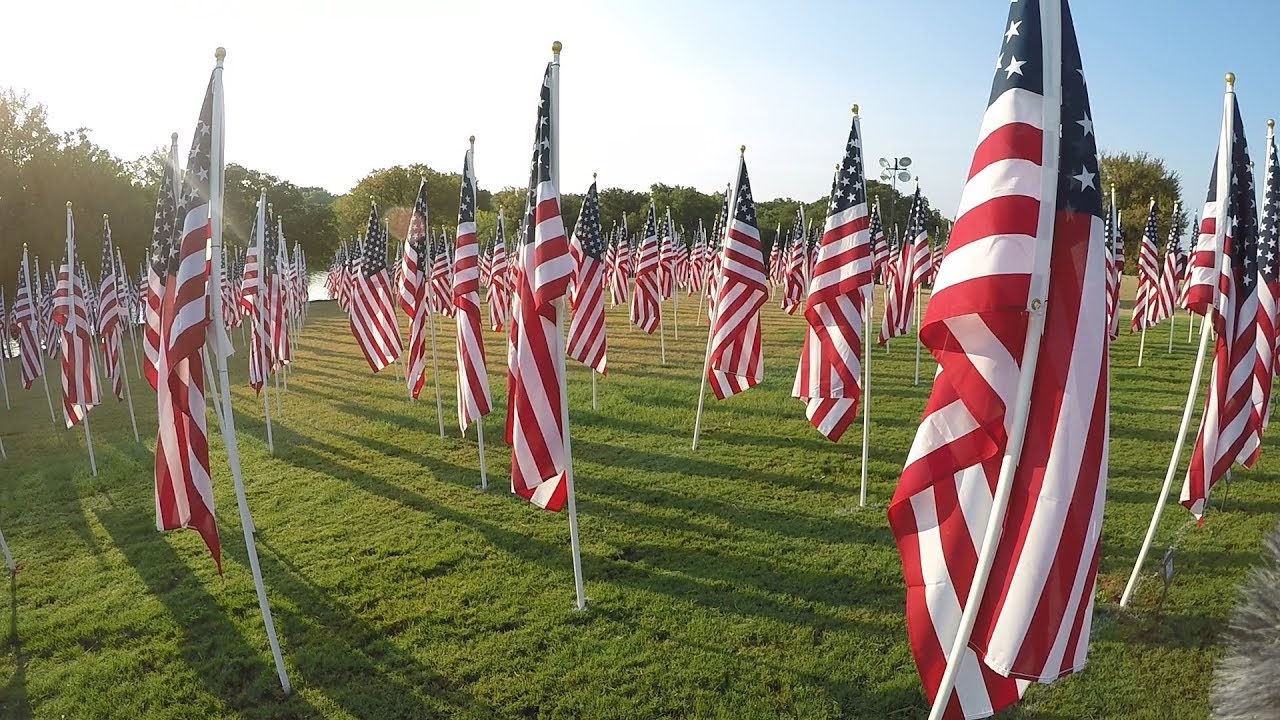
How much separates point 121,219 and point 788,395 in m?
41.7

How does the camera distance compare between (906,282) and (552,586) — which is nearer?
(552,586)

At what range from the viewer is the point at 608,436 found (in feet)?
46.5

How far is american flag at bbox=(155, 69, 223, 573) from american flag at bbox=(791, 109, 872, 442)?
616 centimetres

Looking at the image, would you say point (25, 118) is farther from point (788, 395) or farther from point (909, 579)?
point (909, 579)

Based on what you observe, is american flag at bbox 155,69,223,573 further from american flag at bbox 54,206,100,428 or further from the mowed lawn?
american flag at bbox 54,206,100,428

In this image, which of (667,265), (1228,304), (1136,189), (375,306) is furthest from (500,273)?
(1136,189)

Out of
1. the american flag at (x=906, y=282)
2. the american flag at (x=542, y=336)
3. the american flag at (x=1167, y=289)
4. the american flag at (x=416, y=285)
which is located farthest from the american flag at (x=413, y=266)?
the american flag at (x=1167, y=289)

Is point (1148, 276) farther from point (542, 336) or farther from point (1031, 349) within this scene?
point (1031, 349)

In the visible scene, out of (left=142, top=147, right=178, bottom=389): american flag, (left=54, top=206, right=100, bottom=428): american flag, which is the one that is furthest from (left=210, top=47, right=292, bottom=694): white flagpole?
(left=54, top=206, right=100, bottom=428): american flag

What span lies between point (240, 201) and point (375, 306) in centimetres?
5718

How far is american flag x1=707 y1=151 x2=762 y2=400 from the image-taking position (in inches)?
421

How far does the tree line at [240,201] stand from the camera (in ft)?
121

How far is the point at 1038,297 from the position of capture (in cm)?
297

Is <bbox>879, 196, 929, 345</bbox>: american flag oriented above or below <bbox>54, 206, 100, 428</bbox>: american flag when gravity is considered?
above
